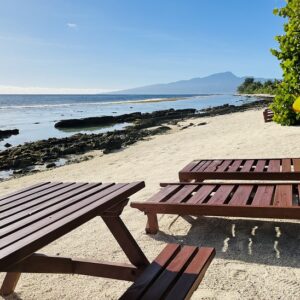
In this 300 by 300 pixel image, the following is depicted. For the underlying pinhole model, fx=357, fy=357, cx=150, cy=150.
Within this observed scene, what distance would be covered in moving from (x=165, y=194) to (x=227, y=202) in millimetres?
822

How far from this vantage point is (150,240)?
4270 millimetres

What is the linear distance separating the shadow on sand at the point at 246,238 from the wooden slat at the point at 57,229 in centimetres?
150

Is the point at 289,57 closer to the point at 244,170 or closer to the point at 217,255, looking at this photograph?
the point at 244,170

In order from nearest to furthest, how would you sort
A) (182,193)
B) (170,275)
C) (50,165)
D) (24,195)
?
1. (170,275)
2. (24,195)
3. (182,193)
4. (50,165)

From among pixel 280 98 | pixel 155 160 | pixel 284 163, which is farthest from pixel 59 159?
pixel 284 163

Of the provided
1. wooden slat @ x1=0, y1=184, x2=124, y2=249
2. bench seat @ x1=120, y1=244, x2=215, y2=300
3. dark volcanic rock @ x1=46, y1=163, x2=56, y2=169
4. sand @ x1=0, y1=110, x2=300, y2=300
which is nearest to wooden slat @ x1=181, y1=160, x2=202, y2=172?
sand @ x1=0, y1=110, x2=300, y2=300

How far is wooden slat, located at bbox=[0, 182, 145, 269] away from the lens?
188 centimetres

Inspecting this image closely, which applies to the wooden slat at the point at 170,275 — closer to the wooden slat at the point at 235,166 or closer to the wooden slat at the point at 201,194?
the wooden slat at the point at 201,194

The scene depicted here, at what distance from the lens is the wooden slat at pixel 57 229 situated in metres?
1.88

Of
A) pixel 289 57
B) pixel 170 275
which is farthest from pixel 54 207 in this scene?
pixel 289 57

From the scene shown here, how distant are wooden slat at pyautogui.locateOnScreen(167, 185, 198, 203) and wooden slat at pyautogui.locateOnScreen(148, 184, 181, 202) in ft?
0.26

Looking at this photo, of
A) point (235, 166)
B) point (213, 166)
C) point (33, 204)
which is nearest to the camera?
point (33, 204)

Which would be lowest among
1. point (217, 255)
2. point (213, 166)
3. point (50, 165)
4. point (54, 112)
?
point (50, 165)

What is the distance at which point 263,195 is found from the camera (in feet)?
13.5
